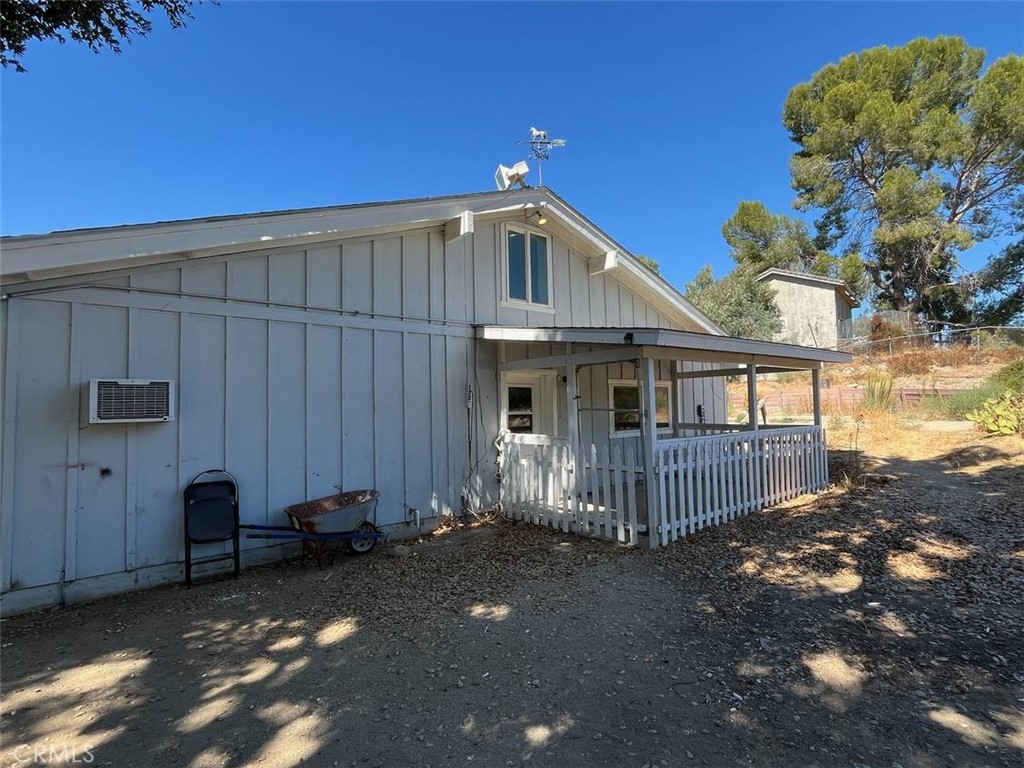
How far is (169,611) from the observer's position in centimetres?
411

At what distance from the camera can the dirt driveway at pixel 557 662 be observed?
240 cm

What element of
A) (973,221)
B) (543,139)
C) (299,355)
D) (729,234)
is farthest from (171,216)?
(973,221)

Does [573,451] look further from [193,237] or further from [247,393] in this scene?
[193,237]

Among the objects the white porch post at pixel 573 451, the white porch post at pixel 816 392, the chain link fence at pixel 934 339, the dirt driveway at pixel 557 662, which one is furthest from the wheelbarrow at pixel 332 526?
the chain link fence at pixel 934 339

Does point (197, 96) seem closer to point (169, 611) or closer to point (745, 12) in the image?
point (169, 611)

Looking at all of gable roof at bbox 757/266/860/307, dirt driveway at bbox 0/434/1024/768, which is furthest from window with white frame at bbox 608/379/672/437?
gable roof at bbox 757/266/860/307

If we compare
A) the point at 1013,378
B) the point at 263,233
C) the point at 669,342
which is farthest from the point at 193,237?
the point at 1013,378

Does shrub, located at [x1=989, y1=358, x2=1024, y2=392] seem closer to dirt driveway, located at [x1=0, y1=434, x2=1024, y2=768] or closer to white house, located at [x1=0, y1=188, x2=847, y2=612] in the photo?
white house, located at [x1=0, y1=188, x2=847, y2=612]

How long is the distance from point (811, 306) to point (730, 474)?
2174 cm

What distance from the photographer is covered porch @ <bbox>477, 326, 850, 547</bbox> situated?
5754 mm

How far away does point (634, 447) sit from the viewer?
632cm

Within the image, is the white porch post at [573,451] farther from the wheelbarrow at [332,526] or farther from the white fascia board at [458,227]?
the wheelbarrow at [332,526]

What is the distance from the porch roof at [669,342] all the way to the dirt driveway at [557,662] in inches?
Answer: 92.1

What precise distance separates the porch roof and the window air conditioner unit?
3.89 m
